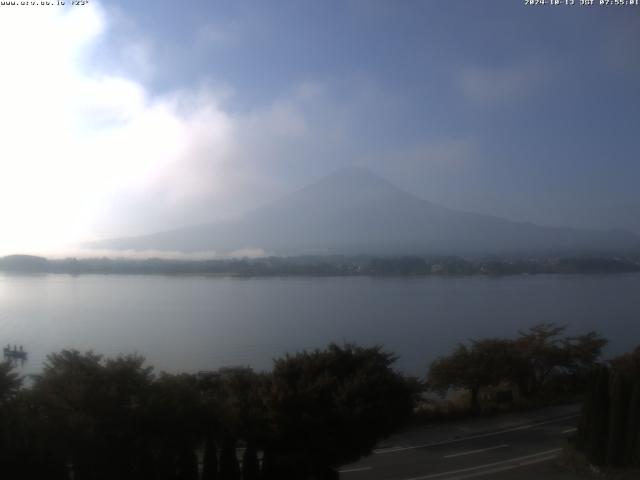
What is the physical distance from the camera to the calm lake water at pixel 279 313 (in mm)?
17016

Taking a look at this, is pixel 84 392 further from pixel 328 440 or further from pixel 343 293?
pixel 343 293

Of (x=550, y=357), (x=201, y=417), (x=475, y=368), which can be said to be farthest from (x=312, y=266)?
(x=201, y=417)

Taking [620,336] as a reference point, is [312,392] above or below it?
above

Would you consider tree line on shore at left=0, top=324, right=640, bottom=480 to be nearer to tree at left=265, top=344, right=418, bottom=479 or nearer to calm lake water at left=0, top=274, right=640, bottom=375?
tree at left=265, top=344, right=418, bottom=479

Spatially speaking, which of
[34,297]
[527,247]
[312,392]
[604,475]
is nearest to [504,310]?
[34,297]

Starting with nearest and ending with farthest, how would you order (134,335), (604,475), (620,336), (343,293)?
(604,475), (134,335), (620,336), (343,293)

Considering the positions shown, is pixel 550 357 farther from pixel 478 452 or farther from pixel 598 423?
pixel 598 423

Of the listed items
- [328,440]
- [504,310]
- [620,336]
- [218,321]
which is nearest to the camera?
[328,440]

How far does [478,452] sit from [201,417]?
502 cm

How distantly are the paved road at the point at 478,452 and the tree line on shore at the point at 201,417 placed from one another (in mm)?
1079

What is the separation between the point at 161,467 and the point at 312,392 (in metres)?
1.74

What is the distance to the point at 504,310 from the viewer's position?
29.5m

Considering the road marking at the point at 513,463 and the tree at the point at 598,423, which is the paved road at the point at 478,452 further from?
the tree at the point at 598,423

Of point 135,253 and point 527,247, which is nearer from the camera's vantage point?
point 135,253
